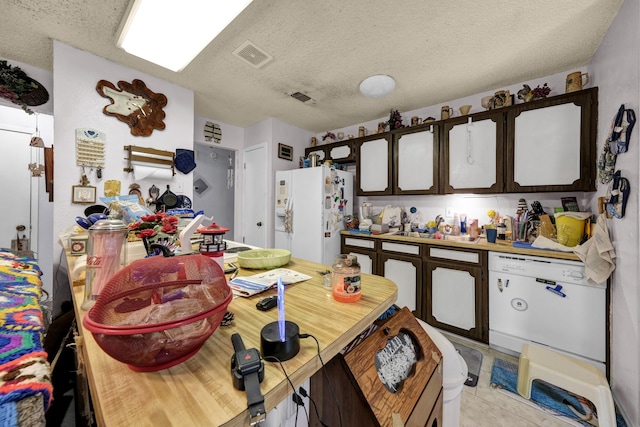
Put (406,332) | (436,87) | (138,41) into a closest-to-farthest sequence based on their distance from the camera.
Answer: (406,332)
(138,41)
(436,87)

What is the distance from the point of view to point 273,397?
0.41 m

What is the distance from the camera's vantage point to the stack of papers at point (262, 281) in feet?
2.60

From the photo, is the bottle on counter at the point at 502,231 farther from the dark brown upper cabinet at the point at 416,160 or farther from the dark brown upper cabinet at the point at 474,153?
the dark brown upper cabinet at the point at 416,160

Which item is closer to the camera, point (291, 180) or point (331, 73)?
point (331, 73)

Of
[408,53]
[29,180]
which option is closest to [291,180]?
[408,53]

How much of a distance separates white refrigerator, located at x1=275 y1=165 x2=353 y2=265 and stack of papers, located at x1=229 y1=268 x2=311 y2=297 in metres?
1.93

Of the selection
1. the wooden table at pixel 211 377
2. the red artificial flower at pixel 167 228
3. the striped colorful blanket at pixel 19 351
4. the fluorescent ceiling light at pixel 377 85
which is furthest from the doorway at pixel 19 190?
the fluorescent ceiling light at pixel 377 85

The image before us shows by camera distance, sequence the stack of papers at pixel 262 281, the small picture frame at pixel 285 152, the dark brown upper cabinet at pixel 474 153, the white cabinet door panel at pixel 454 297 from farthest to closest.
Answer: the small picture frame at pixel 285 152, the dark brown upper cabinet at pixel 474 153, the white cabinet door panel at pixel 454 297, the stack of papers at pixel 262 281

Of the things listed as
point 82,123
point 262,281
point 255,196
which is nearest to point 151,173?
point 82,123

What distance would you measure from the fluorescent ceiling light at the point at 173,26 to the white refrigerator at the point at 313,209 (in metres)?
1.70

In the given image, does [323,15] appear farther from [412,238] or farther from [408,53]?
[412,238]

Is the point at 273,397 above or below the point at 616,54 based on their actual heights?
below

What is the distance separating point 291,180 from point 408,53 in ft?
6.37

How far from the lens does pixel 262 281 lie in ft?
2.90
